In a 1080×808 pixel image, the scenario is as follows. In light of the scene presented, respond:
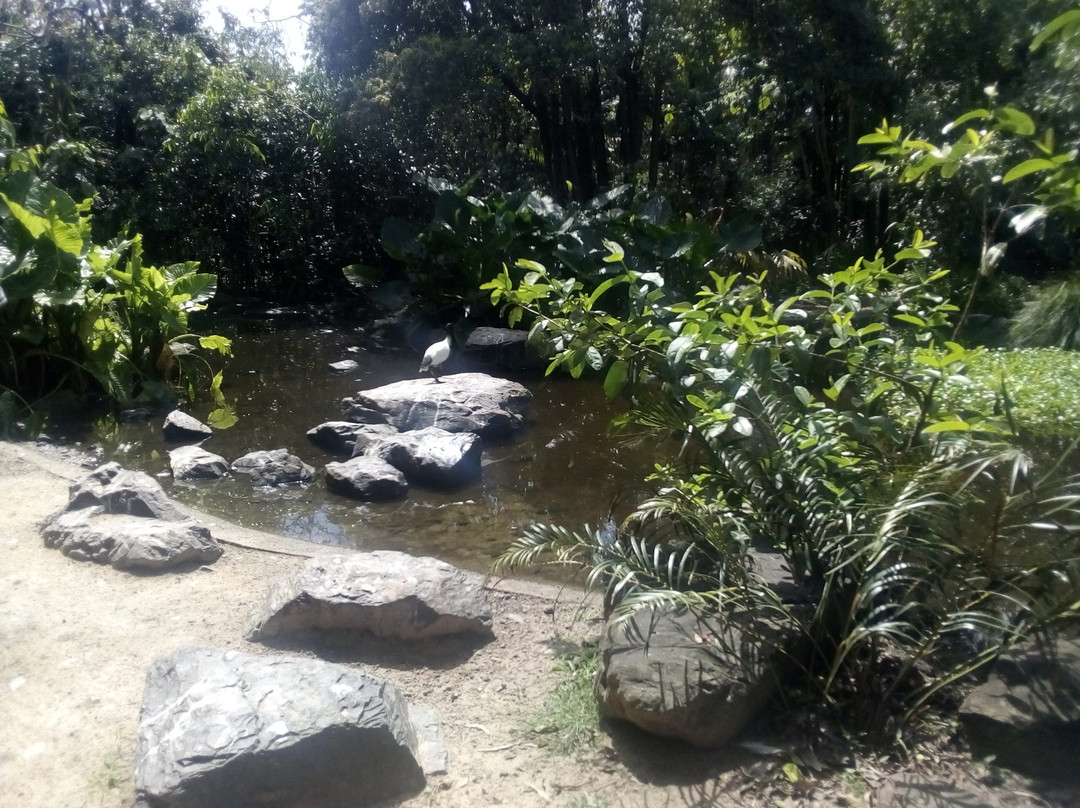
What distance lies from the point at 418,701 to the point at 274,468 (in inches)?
143

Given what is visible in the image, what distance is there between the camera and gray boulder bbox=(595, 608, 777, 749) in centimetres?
311

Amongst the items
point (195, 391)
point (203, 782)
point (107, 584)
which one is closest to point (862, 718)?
point (203, 782)

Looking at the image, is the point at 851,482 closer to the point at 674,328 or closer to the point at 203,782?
the point at 674,328

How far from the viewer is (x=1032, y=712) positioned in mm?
3088

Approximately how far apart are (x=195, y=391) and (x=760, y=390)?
22.8 feet

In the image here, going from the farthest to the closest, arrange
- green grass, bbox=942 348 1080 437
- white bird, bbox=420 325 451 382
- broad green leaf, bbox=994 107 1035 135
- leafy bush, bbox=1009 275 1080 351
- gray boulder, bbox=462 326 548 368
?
gray boulder, bbox=462 326 548 368 < white bird, bbox=420 325 451 382 < leafy bush, bbox=1009 275 1080 351 < green grass, bbox=942 348 1080 437 < broad green leaf, bbox=994 107 1035 135

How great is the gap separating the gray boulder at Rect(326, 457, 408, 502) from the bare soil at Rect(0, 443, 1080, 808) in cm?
151

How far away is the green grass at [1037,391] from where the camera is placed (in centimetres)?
460

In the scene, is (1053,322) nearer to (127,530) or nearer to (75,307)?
(127,530)

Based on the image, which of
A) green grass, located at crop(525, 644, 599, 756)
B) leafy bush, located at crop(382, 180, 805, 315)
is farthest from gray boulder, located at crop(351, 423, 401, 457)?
green grass, located at crop(525, 644, 599, 756)

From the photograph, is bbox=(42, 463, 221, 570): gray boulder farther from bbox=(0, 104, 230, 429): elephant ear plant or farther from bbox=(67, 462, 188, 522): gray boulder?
bbox=(0, 104, 230, 429): elephant ear plant

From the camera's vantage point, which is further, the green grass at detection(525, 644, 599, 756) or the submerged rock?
the submerged rock

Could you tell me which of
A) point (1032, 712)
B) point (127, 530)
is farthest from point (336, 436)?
point (1032, 712)

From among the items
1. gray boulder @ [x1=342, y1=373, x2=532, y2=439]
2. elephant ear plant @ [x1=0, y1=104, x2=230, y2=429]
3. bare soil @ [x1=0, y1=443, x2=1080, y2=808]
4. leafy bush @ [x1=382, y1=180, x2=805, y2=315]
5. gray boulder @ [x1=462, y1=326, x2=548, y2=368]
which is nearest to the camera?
bare soil @ [x1=0, y1=443, x2=1080, y2=808]
